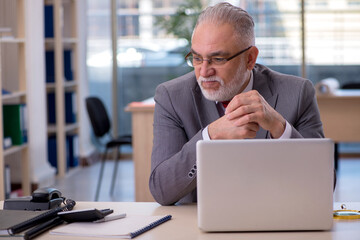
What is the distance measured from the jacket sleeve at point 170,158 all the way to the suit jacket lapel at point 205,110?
3.0 inches

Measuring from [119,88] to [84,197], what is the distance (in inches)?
96.5

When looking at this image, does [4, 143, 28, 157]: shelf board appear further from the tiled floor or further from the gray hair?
the gray hair

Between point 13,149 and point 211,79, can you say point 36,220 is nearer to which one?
point 211,79

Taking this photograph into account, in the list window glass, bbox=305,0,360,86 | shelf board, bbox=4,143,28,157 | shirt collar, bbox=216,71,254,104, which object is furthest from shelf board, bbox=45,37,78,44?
shirt collar, bbox=216,71,254,104

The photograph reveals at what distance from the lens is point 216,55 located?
2.00 m

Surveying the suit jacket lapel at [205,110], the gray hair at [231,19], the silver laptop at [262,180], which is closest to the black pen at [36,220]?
the silver laptop at [262,180]

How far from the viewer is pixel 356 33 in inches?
280

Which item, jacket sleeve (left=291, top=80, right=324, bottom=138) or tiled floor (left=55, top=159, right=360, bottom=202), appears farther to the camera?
tiled floor (left=55, top=159, right=360, bottom=202)

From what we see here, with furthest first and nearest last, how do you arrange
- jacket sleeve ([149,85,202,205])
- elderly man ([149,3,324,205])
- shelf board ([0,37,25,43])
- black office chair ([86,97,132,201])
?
1. black office chair ([86,97,132,201])
2. shelf board ([0,37,25,43])
3. jacket sleeve ([149,85,202,205])
4. elderly man ([149,3,324,205])

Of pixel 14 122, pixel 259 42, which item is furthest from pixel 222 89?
pixel 259 42

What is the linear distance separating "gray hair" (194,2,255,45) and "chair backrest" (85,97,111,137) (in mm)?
3102

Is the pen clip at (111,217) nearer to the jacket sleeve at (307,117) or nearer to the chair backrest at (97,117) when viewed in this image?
the jacket sleeve at (307,117)

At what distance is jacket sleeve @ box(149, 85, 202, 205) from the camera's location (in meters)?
1.92

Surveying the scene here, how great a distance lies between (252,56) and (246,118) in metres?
0.44
